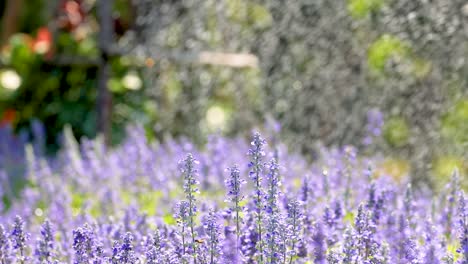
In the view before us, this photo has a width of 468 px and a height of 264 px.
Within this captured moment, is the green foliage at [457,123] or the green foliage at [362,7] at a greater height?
the green foliage at [362,7]

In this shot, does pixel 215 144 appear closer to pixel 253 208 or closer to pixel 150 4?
pixel 253 208

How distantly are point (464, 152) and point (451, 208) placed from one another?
1.74 meters

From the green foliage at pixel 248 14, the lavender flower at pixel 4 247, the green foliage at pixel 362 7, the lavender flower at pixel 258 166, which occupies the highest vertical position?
the green foliage at pixel 248 14

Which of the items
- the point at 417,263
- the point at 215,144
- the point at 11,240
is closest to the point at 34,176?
the point at 215,144

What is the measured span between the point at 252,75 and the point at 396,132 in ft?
5.05

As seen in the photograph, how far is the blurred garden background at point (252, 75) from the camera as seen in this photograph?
5266 mm

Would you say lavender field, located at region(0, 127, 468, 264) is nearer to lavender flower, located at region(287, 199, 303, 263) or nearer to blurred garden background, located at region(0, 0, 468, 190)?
lavender flower, located at region(287, 199, 303, 263)

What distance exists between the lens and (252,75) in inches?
264

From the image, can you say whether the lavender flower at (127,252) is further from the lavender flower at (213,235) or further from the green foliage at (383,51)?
the green foliage at (383,51)

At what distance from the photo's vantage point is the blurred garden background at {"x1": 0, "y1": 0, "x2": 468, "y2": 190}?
5.27 meters

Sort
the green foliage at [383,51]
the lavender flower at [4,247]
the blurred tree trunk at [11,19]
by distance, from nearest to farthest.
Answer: the lavender flower at [4,247] → the green foliage at [383,51] → the blurred tree trunk at [11,19]

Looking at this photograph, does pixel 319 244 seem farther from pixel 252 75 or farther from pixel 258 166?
pixel 252 75

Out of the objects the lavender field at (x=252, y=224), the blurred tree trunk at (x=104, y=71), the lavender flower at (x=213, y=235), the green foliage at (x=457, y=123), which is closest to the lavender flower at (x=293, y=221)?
the lavender field at (x=252, y=224)

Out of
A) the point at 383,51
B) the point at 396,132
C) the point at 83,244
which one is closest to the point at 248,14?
the point at 383,51
